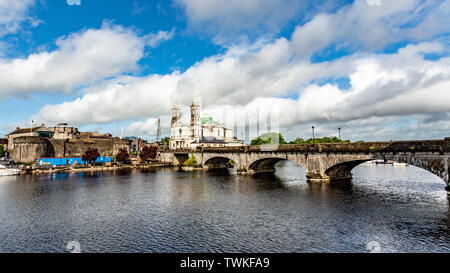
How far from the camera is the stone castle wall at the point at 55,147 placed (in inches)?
3666

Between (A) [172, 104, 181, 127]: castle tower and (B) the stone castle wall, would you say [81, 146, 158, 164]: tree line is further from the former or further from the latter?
(A) [172, 104, 181, 127]: castle tower

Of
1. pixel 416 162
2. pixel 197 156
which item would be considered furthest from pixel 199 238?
pixel 197 156

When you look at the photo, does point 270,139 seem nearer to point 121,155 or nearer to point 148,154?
point 148,154

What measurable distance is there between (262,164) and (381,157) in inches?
1341

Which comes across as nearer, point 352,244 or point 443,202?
A: point 352,244

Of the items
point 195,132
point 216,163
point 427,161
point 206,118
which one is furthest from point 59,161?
point 427,161

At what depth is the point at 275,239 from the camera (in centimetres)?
2036

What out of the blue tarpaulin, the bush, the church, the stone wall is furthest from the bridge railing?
the stone wall

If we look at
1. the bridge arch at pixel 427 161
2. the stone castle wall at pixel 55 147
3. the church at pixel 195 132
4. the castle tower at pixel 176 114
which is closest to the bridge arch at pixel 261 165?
the bridge arch at pixel 427 161

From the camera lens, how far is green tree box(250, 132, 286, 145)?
152 meters

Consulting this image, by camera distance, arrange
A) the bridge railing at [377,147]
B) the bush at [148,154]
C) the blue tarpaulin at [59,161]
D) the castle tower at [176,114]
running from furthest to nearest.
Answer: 1. the castle tower at [176,114]
2. the bush at [148,154]
3. the blue tarpaulin at [59,161]
4. the bridge railing at [377,147]

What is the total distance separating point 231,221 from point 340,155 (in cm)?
2686

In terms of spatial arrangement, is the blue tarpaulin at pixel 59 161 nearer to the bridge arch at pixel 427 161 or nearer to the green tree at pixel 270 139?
the bridge arch at pixel 427 161
